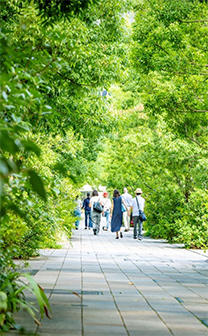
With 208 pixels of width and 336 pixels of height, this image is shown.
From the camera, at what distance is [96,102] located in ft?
49.5

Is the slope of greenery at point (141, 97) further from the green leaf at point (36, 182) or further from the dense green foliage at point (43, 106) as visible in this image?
the green leaf at point (36, 182)

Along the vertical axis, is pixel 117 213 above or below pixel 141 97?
below

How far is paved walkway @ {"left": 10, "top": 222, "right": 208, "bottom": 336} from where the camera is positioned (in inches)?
197

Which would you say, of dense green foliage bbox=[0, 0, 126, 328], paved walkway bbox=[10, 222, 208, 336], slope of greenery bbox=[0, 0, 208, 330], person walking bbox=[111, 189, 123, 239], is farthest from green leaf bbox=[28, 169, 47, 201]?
person walking bbox=[111, 189, 123, 239]

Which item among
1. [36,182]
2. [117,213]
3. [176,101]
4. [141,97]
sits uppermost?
[141,97]

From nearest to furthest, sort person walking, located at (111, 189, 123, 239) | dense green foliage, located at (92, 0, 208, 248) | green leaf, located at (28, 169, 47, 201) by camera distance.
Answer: green leaf, located at (28, 169, 47, 201), dense green foliage, located at (92, 0, 208, 248), person walking, located at (111, 189, 123, 239)

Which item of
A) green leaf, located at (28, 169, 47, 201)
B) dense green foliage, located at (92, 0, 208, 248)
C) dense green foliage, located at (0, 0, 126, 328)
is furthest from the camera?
dense green foliage, located at (92, 0, 208, 248)

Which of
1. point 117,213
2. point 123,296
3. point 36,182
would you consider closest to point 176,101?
point 117,213

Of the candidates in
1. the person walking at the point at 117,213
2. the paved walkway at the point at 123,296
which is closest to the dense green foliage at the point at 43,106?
the paved walkway at the point at 123,296

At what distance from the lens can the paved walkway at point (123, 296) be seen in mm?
5016

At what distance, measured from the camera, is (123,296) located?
271 inches

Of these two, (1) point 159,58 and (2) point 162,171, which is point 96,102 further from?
(2) point 162,171

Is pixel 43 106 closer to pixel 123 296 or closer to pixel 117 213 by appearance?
pixel 123 296

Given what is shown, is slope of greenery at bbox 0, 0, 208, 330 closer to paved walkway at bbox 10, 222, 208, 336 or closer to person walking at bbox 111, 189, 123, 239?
paved walkway at bbox 10, 222, 208, 336
